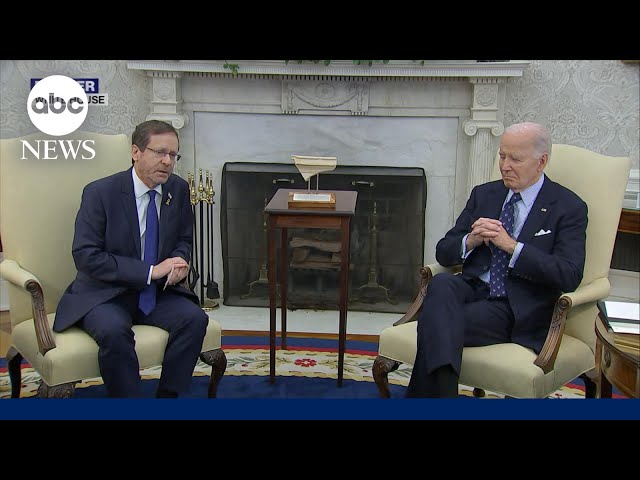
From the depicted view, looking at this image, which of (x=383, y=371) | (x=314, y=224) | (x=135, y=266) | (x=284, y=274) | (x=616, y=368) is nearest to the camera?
(x=616, y=368)

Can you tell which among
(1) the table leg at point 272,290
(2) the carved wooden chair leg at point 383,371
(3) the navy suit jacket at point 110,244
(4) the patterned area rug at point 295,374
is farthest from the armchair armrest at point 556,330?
(3) the navy suit jacket at point 110,244

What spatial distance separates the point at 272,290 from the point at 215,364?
0.32 m

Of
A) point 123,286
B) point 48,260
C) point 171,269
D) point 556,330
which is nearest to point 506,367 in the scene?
point 556,330

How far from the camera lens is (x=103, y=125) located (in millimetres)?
2248

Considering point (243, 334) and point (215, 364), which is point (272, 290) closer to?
point (243, 334)

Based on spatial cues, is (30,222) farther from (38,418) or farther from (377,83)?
(377,83)

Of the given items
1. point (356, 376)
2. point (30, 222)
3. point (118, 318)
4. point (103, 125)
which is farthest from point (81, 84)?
point (356, 376)

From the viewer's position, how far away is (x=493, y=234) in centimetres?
219

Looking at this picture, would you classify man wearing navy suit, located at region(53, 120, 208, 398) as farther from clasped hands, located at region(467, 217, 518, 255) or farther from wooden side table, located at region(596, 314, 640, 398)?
wooden side table, located at region(596, 314, 640, 398)

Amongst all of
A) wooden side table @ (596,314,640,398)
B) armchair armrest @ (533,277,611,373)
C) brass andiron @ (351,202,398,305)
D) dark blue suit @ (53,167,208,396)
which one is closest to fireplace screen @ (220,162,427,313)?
brass andiron @ (351,202,398,305)

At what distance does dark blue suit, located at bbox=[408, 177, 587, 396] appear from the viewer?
2.16m

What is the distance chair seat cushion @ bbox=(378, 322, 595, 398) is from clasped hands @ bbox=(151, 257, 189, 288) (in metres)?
Answer: 0.63

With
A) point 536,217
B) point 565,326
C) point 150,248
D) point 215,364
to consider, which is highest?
point 536,217

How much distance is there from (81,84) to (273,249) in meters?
0.76
